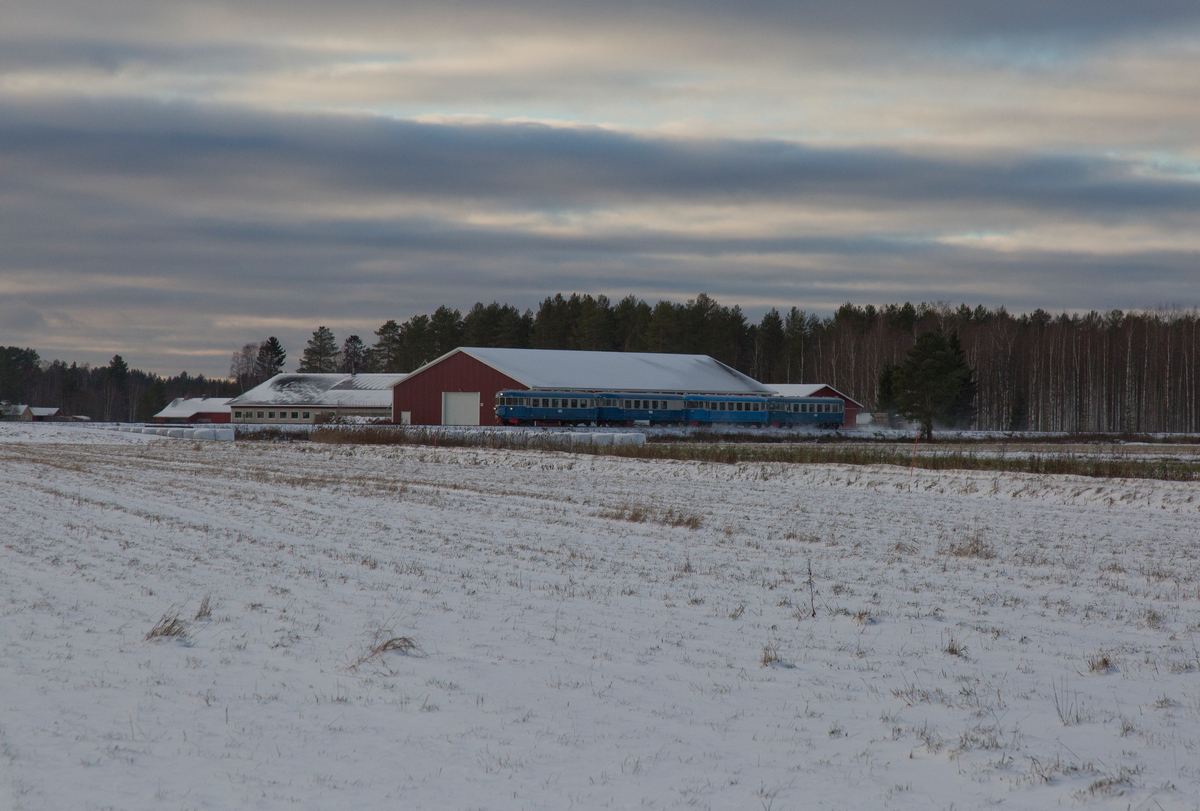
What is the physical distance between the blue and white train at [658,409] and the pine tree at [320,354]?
78.0 metres

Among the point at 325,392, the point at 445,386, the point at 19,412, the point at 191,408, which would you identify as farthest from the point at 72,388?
the point at 445,386

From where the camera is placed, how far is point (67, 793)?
15.7 ft

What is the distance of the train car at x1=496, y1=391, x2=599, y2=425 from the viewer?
61.4 m

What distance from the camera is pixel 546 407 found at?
206ft

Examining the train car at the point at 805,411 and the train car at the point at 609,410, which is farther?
the train car at the point at 805,411

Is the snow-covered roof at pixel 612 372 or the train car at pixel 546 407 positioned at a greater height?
the snow-covered roof at pixel 612 372

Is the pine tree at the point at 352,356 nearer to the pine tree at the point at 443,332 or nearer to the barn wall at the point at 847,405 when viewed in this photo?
the pine tree at the point at 443,332

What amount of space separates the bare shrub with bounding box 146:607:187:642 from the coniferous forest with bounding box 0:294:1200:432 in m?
77.1

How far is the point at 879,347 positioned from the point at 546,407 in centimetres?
4625

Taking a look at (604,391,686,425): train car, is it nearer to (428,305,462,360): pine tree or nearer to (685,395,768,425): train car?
(685,395,768,425): train car

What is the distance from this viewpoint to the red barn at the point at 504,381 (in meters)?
65.3

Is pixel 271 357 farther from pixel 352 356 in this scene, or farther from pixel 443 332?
pixel 443 332

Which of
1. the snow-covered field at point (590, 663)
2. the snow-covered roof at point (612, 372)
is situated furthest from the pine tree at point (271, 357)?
the snow-covered field at point (590, 663)

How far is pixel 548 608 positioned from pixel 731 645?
1.92m
